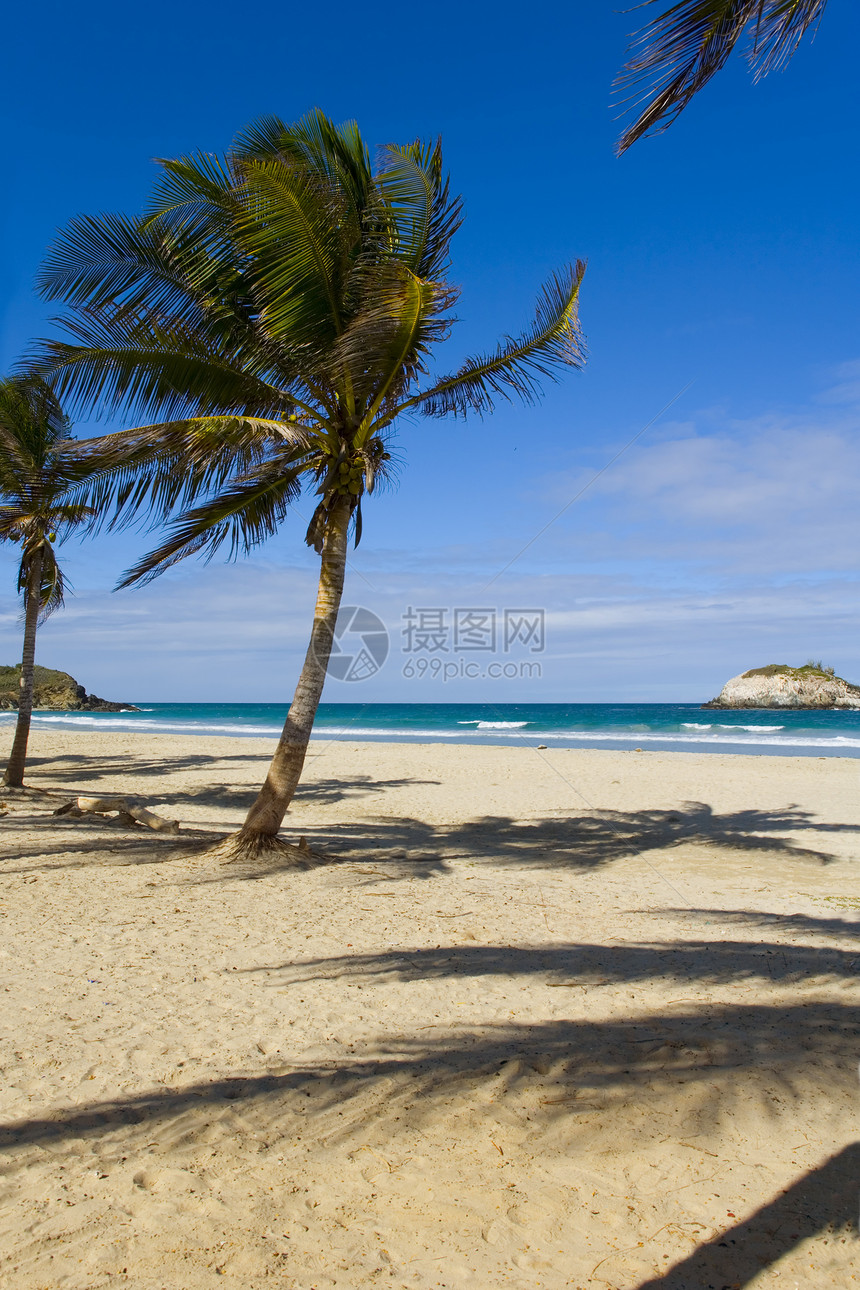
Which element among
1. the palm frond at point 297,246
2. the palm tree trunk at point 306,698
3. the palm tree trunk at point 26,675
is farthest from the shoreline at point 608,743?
the palm frond at point 297,246

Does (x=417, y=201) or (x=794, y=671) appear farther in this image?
(x=794, y=671)

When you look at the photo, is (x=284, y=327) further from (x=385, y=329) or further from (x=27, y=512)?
(x=27, y=512)

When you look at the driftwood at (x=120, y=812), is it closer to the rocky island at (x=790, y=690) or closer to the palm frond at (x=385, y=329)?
the palm frond at (x=385, y=329)

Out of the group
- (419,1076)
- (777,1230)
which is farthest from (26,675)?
(777,1230)

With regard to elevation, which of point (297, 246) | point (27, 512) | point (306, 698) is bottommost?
point (306, 698)

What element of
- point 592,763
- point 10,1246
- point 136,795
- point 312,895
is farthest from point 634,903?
point 592,763

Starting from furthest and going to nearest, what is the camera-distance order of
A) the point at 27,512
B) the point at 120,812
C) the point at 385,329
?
the point at 27,512
the point at 120,812
the point at 385,329

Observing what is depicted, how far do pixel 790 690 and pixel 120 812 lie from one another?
65646mm

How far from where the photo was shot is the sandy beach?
2.36 meters

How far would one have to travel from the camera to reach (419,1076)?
341 centimetres

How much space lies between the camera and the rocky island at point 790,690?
64188 mm

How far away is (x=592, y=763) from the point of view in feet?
70.3

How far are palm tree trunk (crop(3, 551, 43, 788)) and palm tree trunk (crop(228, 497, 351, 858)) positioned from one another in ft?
20.4

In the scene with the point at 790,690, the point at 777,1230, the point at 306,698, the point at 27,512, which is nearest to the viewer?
the point at 777,1230
